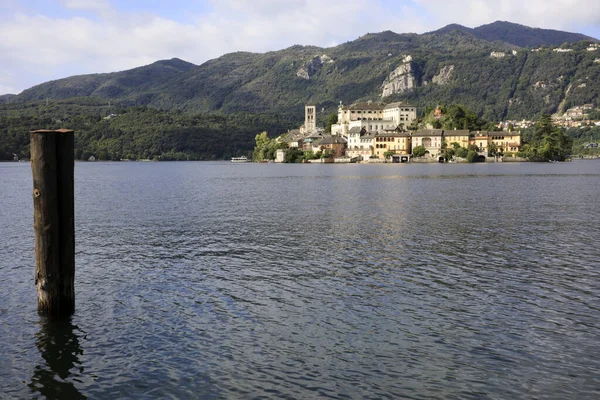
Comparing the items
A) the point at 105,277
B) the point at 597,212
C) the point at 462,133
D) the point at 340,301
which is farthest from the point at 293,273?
the point at 462,133

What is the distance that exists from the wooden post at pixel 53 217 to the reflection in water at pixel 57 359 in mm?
891

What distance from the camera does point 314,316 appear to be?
706 inches

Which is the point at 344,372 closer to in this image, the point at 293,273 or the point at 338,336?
the point at 338,336

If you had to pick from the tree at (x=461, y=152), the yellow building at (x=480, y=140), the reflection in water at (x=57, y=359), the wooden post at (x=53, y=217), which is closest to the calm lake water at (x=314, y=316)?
the reflection in water at (x=57, y=359)

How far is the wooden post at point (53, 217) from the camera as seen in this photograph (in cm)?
1686

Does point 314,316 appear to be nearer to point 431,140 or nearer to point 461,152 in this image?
point 461,152

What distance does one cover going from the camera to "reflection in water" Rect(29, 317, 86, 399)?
13156 millimetres

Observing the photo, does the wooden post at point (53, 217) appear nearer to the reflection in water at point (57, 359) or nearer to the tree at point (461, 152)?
the reflection in water at point (57, 359)

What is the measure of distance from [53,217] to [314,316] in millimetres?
8163

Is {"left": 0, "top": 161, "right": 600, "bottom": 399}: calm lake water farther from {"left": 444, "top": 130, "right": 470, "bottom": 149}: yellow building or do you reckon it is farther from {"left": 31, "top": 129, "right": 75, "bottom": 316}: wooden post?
{"left": 444, "top": 130, "right": 470, "bottom": 149}: yellow building

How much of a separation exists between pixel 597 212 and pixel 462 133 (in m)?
153

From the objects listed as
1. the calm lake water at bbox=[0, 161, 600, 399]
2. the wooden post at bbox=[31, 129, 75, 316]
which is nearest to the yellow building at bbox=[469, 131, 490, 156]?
the calm lake water at bbox=[0, 161, 600, 399]

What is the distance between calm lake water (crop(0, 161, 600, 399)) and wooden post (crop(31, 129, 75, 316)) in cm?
94

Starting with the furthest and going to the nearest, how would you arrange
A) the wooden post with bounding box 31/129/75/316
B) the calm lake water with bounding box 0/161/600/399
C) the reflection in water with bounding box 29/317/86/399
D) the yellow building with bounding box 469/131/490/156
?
the yellow building with bounding box 469/131/490/156 < the wooden post with bounding box 31/129/75/316 < the calm lake water with bounding box 0/161/600/399 < the reflection in water with bounding box 29/317/86/399
